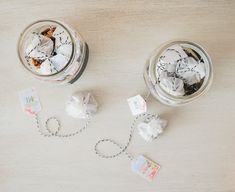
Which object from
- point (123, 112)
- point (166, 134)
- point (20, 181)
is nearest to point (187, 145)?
point (166, 134)

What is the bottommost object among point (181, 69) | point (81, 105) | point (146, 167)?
point (146, 167)

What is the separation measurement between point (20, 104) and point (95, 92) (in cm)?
16

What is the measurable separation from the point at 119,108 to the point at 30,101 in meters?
0.19

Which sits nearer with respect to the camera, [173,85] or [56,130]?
[173,85]

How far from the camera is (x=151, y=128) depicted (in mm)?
806

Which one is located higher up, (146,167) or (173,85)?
(173,85)

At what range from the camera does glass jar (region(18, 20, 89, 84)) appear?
2.48 ft

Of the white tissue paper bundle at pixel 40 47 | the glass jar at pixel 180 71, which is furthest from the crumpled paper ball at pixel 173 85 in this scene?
the white tissue paper bundle at pixel 40 47

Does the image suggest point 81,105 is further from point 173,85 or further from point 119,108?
point 173,85

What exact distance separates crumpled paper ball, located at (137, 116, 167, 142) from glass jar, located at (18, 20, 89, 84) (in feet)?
0.62

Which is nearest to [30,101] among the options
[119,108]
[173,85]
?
[119,108]

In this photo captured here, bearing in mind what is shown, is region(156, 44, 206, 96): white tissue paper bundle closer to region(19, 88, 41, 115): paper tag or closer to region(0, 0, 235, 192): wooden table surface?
region(0, 0, 235, 192): wooden table surface

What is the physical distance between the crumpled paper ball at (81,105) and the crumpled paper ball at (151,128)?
105 millimetres

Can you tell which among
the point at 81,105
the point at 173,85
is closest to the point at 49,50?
the point at 81,105
